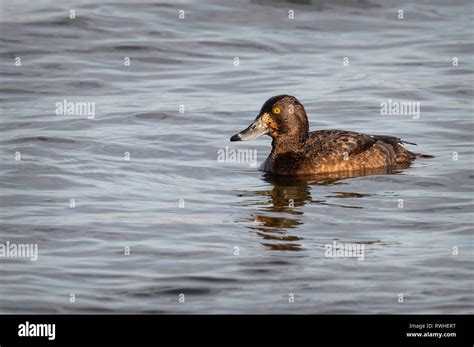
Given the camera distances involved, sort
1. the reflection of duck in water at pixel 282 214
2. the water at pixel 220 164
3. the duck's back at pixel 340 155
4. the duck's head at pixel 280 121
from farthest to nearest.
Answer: the duck's head at pixel 280 121, the duck's back at pixel 340 155, the reflection of duck in water at pixel 282 214, the water at pixel 220 164

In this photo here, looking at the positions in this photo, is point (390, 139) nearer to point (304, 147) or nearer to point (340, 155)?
point (340, 155)

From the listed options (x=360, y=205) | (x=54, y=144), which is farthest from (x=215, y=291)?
(x=54, y=144)

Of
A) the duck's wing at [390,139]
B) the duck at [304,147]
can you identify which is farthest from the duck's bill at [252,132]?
the duck's wing at [390,139]

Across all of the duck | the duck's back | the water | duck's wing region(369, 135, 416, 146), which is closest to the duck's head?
the duck

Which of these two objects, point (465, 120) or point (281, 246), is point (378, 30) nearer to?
point (465, 120)

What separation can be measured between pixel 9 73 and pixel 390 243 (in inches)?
433

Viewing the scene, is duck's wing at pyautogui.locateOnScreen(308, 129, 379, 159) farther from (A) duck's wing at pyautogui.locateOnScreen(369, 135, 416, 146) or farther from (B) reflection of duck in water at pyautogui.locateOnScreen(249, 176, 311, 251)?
(B) reflection of duck in water at pyautogui.locateOnScreen(249, 176, 311, 251)

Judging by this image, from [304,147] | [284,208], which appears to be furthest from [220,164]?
[284,208]

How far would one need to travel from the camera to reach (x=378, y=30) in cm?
2448

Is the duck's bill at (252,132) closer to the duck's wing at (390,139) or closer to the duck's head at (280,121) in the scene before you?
the duck's head at (280,121)

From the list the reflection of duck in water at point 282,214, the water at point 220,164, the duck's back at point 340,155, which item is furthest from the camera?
the duck's back at point 340,155

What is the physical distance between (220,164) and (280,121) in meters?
1.02

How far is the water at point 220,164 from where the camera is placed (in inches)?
432
